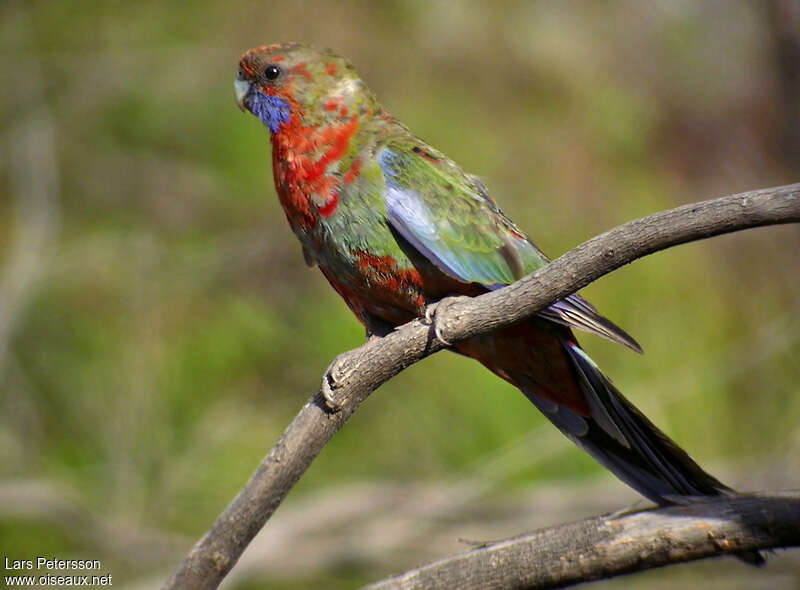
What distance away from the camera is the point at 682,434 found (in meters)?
6.16

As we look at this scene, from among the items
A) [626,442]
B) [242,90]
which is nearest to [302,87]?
[242,90]

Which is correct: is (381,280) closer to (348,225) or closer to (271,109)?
(348,225)

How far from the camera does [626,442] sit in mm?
3232

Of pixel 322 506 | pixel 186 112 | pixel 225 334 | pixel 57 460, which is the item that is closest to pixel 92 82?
pixel 186 112

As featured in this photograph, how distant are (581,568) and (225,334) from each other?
425 centimetres

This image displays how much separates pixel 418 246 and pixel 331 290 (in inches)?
128

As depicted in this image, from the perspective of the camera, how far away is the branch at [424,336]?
2.32 meters

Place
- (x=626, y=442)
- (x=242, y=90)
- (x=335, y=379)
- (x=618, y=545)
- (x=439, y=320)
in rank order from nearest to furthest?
(x=618, y=545) → (x=439, y=320) → (x=335, y=379) → (x=626, y=442) → (x=242, y=90)

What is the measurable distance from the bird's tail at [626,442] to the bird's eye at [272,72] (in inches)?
61.5

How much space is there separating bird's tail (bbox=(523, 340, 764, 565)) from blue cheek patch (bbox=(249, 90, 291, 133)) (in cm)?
141

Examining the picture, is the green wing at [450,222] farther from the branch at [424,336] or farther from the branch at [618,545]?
the branch at [618,545]

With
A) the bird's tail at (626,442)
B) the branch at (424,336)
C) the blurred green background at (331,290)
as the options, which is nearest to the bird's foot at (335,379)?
the branch at (424,336)

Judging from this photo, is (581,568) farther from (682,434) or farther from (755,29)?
(755,29)

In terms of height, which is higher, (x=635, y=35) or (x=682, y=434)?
(x=635, y=35)
